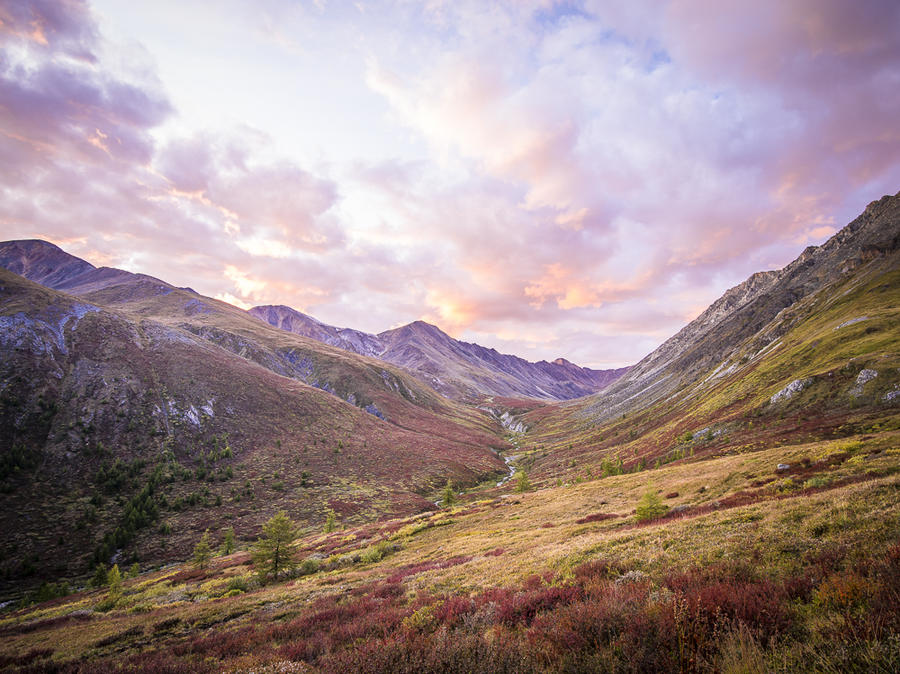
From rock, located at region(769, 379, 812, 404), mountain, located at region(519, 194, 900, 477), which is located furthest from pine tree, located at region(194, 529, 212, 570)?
rock, located at region(769, 379, 812, 404)

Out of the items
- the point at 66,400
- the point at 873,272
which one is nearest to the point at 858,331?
the point at 873,272

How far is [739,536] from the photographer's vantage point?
38.7 feet

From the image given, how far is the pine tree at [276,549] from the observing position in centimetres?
2588

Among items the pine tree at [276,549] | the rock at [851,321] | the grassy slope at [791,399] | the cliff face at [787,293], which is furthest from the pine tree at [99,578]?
the cliff face at [787,293]

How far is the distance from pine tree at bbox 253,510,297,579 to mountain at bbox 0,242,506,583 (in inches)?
1039

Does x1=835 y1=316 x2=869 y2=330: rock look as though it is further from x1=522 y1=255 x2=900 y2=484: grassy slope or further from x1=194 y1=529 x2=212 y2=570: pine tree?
x1=194 y1=529 x2=212 y2=570: pine tree

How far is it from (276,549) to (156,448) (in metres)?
56.4

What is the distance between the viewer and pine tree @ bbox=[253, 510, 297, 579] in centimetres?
2588

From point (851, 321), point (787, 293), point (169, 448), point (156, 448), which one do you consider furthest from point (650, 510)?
point (787, 293)

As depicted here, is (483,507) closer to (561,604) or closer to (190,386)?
(561,604)

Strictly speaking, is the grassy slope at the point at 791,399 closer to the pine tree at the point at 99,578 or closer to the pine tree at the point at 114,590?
the pine tree at the point at 114,590

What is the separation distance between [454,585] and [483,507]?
95.5 feet

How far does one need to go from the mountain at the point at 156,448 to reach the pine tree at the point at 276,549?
26.4 meters

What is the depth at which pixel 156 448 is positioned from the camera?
6309cm
